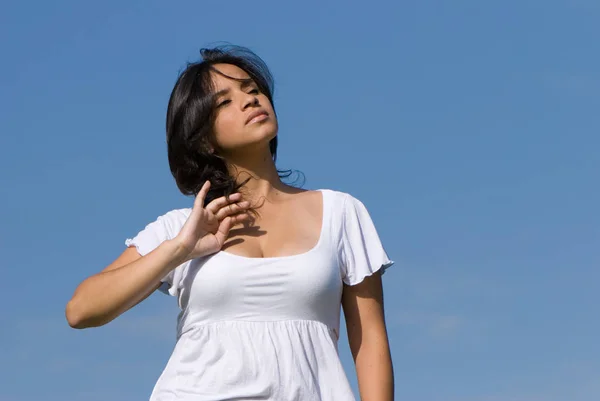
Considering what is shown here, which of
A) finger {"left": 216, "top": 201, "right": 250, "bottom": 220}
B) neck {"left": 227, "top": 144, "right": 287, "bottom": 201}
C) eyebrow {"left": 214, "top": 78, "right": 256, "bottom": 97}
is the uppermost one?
eyebrow {"left": 214, "top": 78, "right": 256, "bottom": 97}

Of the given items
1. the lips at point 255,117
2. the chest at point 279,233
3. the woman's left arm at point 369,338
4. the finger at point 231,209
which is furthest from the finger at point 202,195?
the woman's left arm at point 369,338

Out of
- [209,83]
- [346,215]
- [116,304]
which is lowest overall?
[116,304]

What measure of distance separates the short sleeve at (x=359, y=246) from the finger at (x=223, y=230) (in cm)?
52

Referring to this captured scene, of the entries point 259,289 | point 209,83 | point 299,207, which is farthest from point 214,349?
point 209,83

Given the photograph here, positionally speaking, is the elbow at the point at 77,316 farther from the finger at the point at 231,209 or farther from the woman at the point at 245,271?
the finger at the point at 231,209

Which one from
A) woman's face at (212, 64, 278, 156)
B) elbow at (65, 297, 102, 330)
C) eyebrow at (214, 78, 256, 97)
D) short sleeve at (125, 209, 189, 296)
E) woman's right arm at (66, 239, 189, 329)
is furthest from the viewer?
eyebrow at (214, 78, 256, 97)

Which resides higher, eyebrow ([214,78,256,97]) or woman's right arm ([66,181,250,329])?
eyebrow ([214,78,256,97])

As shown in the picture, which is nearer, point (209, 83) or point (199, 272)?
point (199, 272)

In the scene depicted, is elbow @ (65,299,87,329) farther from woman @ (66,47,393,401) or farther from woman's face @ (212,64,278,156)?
woman's face @ (212,64,278,156)

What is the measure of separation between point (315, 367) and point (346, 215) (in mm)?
787

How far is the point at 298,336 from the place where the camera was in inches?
195

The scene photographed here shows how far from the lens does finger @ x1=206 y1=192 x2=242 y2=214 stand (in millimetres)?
5215

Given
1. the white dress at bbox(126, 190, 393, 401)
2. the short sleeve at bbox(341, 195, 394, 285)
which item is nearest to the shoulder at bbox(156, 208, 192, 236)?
the white dress at bbox(126, 190, 393, 401)

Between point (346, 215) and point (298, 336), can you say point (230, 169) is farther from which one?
point (298, 336)
